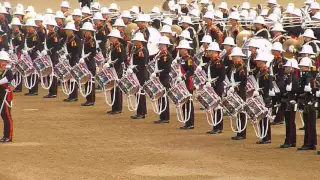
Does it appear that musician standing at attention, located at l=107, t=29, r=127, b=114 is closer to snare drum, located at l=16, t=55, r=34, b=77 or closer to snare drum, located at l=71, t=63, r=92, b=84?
snare drum, located at l=71, t=63, r=92, b=84

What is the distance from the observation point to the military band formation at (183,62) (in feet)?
74.4

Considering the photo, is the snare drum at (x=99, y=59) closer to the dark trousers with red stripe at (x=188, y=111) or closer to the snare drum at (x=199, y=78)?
the dark trousers with red stripe at (x=188, y=111)

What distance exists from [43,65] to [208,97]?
6699 mm

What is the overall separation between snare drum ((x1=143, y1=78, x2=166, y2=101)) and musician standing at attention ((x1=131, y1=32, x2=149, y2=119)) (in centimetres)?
128

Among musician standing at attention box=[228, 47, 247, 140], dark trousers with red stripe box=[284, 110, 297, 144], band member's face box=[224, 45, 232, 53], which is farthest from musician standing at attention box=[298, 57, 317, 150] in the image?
band member's face box=[224, 45, 232, 53]

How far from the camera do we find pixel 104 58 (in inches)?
1155

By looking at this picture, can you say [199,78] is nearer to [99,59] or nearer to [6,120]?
[6,120]

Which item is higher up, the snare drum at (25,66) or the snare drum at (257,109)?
the snare drum at (25,66)

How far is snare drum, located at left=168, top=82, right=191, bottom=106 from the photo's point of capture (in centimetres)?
2450

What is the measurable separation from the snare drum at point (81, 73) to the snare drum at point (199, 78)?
3.63 m

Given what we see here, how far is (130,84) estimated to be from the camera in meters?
25.9

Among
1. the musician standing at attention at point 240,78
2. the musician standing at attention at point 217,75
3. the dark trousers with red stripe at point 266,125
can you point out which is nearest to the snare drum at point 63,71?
the musician standing at attention at point 217,75

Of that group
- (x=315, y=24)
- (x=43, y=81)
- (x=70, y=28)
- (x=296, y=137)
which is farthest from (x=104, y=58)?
(x=296, y=137)

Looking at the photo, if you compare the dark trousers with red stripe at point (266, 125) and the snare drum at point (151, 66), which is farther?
the snare drum at point (151, 66)
